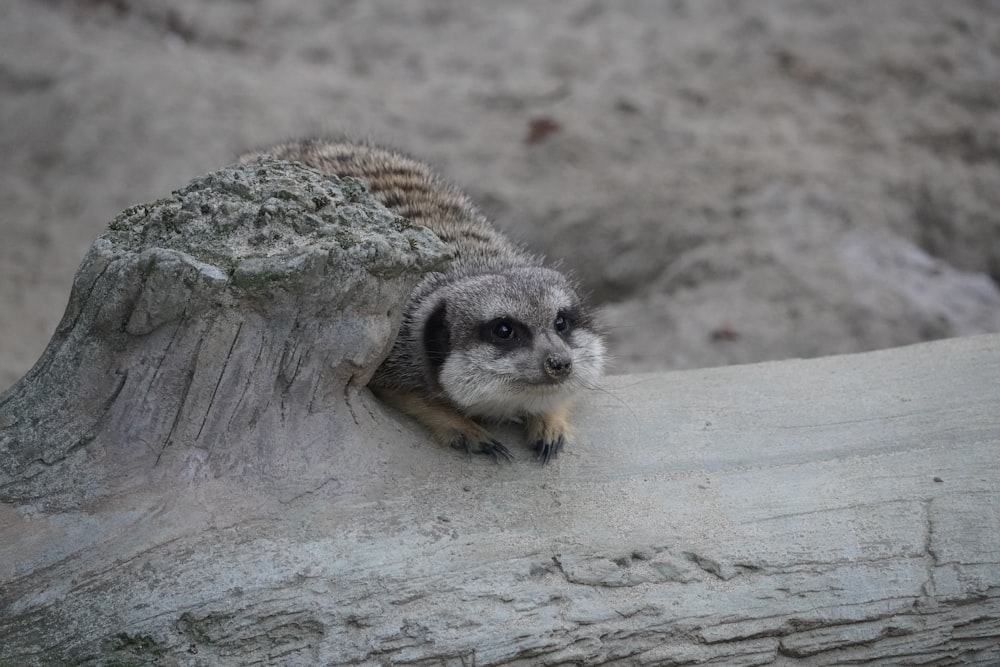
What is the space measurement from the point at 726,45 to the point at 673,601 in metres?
6.40

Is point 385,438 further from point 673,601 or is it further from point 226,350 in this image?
point 673,601

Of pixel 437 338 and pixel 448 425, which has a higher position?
pixel 437 338

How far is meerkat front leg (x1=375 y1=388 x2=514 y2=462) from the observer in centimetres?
340

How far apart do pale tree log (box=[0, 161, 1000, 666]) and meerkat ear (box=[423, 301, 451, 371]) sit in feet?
1.60

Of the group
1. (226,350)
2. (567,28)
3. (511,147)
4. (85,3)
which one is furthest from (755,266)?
(85,3)

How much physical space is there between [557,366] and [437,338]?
56 cm

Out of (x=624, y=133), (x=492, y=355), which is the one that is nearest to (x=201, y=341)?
(x=492, y=355)

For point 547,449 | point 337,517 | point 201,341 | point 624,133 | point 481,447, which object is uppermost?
point 201,341

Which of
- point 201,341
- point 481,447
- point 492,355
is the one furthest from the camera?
point 492,355

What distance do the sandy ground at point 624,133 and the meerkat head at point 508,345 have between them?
6.81 feet

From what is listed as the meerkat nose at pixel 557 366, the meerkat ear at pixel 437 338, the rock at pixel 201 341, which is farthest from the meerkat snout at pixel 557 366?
the rock at pixel 201 341

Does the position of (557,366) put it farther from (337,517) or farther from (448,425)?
(337,517)

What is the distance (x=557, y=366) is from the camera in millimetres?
3436

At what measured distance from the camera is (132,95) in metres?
8.05
